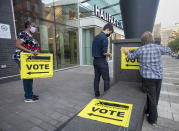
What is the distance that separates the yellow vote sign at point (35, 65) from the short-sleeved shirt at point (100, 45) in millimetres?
1203

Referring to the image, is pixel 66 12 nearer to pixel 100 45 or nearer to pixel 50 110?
pixel 100 45

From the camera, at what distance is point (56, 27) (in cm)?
741

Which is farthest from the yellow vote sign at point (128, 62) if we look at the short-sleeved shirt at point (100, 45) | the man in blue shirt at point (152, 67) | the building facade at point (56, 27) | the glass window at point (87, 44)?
the glass window at point (87, 44)

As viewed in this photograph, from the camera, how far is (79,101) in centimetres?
295

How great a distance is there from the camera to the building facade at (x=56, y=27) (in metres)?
4.75

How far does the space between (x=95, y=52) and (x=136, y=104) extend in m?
1.60

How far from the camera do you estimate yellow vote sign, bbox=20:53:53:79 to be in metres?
Result: 2.55

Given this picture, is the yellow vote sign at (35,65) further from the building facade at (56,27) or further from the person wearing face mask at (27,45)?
the building facade at (56,27)

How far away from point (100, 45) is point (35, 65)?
1610 millimetres

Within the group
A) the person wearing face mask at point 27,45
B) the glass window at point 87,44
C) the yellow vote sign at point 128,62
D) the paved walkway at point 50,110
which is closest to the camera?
the paved walkway at point 50,110

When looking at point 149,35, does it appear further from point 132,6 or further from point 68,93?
point 68,93

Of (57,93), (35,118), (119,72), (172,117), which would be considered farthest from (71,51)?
(172,117)

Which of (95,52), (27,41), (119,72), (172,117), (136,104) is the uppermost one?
(27,41)

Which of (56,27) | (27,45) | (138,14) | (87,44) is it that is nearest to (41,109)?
(27,45)
